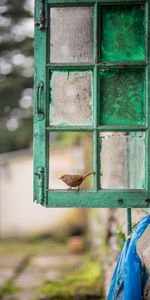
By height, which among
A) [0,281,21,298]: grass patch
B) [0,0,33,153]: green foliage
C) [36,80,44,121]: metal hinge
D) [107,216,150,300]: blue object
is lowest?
[0,281,21,298]: grass patch

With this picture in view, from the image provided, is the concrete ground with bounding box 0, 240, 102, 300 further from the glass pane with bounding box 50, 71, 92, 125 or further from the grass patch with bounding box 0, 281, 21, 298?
the glass pane with bounding box 50, 71, 92, 125

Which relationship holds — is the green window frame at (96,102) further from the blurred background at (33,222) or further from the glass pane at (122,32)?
the blurred background at (33,222)

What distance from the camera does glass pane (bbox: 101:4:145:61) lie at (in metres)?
3.59

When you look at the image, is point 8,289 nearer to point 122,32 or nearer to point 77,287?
point 77,287

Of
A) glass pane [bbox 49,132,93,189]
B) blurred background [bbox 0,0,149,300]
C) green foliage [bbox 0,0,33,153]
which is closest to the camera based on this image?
blurred background [bbox 0,0,149,300]

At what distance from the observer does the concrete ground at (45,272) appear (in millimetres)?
6746

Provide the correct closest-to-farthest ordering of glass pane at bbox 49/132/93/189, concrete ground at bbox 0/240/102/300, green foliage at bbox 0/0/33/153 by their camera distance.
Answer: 1. concrete ground at bbox 0/240/102/300
2. green foliage at bbox 0/0/33/153
3. glass pane at bbox 49/132/93/189

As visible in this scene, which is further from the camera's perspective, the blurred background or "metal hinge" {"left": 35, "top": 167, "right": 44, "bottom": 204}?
the blurred background

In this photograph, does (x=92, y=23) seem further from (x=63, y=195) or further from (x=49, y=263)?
(x=49, y=263)

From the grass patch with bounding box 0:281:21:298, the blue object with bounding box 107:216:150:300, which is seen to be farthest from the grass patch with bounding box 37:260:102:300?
the blue object with bounding box 107:216:150:300

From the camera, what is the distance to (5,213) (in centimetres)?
1468

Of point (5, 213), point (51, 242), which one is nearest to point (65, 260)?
point (51, 242)

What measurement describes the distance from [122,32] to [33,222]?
36.0 feet

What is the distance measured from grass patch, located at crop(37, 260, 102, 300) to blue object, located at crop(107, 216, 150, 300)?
275 centimetres
